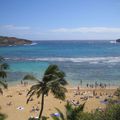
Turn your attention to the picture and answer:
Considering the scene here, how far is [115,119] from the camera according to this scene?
1645 cm

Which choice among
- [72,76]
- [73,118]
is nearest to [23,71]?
[72,76]

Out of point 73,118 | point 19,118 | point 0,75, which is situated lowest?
point 19,118

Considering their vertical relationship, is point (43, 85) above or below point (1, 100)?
above

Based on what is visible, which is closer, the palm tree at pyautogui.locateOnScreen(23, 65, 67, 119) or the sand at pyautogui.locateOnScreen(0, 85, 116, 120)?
the palm tree at pyautogui.locateOnScreen(23, 65, 67, 119)

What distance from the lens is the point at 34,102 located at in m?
41.6

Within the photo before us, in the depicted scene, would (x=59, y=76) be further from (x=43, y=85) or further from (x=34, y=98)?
(x=34, y=98)

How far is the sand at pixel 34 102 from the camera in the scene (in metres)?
36.8

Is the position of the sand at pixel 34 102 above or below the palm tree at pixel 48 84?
below

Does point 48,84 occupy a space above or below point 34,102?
above

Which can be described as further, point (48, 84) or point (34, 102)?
point (34, 102)

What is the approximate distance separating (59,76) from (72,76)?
3514cm

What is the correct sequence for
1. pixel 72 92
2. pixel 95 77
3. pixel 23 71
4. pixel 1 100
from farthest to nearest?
pixel 23 71
pixel 95 77
pixel 72 92
pixel 1 100

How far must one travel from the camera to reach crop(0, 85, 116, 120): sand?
36844 mm

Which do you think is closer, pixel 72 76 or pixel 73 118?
pixel 73 118
